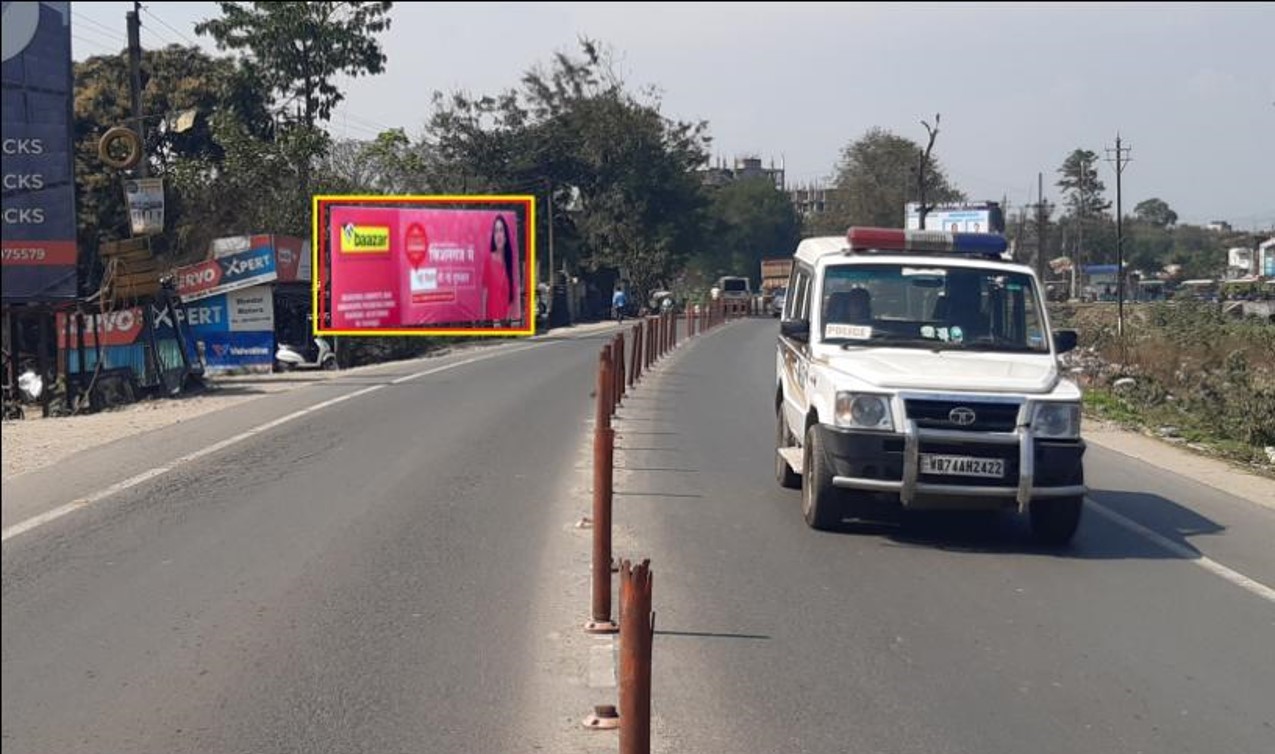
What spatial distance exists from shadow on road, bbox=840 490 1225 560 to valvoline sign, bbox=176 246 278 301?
75.5ft

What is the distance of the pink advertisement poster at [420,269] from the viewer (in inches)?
869

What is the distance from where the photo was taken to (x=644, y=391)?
22.8 metres

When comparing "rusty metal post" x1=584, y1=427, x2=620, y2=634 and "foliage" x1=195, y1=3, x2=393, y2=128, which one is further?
"foliage" x1=195, y1=3, x2=393, y2=128

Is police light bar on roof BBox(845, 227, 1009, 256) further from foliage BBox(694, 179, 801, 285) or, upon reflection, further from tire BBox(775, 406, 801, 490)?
foliage BBox(694, 179, 801, 285)

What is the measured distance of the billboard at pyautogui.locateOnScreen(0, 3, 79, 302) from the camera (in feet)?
6.81

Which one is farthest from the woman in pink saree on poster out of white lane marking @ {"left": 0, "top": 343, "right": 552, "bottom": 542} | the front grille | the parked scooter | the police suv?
the front grille

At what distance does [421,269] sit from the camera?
72.1 feet

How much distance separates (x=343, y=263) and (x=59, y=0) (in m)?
21.7

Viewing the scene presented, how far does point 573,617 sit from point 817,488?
2878 millimetres

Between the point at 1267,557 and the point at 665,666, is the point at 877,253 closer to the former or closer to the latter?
the point at 1267,557

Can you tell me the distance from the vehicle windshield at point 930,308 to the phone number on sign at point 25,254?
844 cm

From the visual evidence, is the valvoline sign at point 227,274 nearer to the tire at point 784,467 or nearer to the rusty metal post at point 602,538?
the tire at point 784,467

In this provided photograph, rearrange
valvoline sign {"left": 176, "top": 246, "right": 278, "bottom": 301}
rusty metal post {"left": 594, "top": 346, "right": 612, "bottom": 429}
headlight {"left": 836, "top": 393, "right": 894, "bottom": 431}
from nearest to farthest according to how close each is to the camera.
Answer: rusty metal post {"left": 594, "top": 346, "right": 612, "bottom": 429} < headlight {"left": 836, "top": 393, "right": 894, "bottom": 431} < valvoline sign {"left": 176, "top": 246, "right": 278, "bottom": 301}

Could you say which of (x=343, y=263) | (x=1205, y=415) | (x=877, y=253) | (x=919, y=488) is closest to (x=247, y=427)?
(x=343, y=263)
